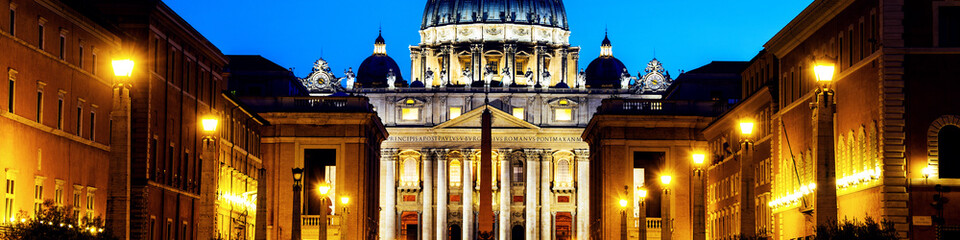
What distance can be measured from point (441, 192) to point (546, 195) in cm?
1104

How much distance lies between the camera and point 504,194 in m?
180

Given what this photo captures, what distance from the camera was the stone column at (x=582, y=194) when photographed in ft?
582

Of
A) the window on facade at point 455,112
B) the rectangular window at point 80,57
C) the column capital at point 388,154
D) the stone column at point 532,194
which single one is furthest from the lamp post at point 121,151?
the window on facade at point 455,112

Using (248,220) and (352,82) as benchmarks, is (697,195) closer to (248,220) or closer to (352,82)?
(248,220)

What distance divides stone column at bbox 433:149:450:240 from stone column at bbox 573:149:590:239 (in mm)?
13796

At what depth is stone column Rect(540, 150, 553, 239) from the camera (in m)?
180

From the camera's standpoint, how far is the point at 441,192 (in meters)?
179

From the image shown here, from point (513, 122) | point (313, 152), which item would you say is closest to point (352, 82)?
point (513, 122)

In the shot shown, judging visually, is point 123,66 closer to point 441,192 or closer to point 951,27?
point 951,27

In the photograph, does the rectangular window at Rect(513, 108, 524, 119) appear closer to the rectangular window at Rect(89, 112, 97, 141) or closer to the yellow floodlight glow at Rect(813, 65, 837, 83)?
the rectangular window at Rect(89, 112, 97, 141)

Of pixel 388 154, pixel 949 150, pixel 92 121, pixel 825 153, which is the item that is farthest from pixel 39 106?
pixel 388 154

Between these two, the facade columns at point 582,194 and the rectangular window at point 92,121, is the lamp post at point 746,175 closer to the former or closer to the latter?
the rectangular window at point 92,121

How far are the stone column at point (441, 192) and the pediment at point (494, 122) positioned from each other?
3.03 metres

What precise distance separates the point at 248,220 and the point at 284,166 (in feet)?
33.0
